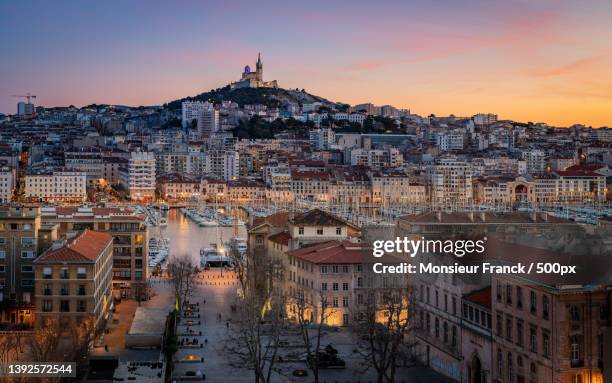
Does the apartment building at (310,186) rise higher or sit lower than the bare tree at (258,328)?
higher

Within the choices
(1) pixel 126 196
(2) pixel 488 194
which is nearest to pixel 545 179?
(2) pixel 488 194

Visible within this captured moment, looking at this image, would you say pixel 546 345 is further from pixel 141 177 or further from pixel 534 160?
pixel 534 160

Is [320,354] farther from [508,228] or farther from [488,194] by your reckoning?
[488,194]

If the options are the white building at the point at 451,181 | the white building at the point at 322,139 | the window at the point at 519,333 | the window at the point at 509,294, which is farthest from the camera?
the white building at the point at 322,139

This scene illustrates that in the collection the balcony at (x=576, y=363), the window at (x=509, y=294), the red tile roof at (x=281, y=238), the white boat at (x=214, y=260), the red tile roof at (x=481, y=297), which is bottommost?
the white boat at (x=214, y=260)

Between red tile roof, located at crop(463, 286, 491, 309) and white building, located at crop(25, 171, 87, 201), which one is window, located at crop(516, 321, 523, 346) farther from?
white building, located at crop(25, 171, 87, 201)

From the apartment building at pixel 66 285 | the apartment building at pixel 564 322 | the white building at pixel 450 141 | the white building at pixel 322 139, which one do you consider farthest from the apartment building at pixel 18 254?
the white building at pixel 450 141

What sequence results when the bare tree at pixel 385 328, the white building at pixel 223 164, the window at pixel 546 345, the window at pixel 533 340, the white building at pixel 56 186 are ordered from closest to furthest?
the window at pixel 546 345
the window at pixel 533 340
the bare tree at pixel 385 328
the white building at pixel 56 186
the white building at pixel 223 164

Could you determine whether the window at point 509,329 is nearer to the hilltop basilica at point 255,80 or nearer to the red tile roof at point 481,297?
the red tile roof at point 481,297
